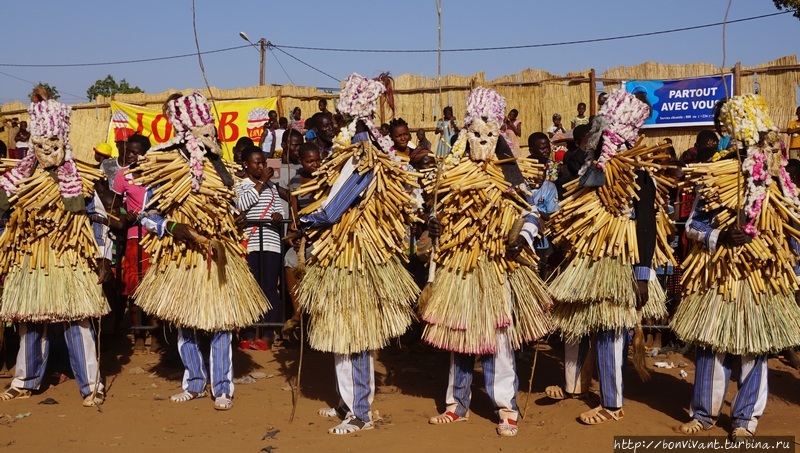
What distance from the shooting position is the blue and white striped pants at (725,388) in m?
5.91

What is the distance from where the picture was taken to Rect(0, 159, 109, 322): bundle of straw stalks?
6.77 meters

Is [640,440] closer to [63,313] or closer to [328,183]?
[328,183]

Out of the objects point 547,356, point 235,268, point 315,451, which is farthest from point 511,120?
point 315,451

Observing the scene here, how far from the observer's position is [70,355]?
7.03m

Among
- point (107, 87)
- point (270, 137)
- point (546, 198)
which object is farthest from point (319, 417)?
point (107, 87)

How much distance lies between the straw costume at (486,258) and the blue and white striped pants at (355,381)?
54 cm

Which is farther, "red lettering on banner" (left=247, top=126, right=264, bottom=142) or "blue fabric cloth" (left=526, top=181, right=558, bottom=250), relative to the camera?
"red lettering on banner" (left=247, top=126, right=264, bottom=142)

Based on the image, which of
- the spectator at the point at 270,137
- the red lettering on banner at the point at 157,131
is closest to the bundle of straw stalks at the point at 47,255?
the spectator at the point at 270,137

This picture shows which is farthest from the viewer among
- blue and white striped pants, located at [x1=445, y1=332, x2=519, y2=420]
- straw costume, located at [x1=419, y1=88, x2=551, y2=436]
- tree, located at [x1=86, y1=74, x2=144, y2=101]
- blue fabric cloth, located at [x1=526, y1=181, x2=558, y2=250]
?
tree, located at [x1=86, y1=74, x2=144, y2=101]

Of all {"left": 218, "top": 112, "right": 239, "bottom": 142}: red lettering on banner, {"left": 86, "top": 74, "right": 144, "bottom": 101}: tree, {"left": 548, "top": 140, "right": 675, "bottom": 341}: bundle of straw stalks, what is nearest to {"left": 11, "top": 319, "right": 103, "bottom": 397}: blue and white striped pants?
{"left": 548, "top": 140, "right": 675, "bottom": 341}: bundle of straw stalks

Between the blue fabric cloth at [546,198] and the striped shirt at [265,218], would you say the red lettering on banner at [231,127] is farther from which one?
the blue fabric cloth at [546,198]

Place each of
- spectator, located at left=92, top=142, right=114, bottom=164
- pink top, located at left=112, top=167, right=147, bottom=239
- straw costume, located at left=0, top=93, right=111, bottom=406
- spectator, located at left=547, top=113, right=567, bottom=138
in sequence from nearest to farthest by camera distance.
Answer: straw costume, located at left=0, top=93, right=111, bottom=406
pink top, located at left=112, top=167, right=147, bottom=239
spectator, located at left=92, top=142, right=114, bottom=164
spectator, located at left=547, top=113, right=567, bottom=138

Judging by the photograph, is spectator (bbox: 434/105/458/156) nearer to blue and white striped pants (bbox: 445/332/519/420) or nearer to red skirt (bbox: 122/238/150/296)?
red skirt (bbox: 122/238/150/296)

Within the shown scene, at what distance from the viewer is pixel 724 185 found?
19.4ft
